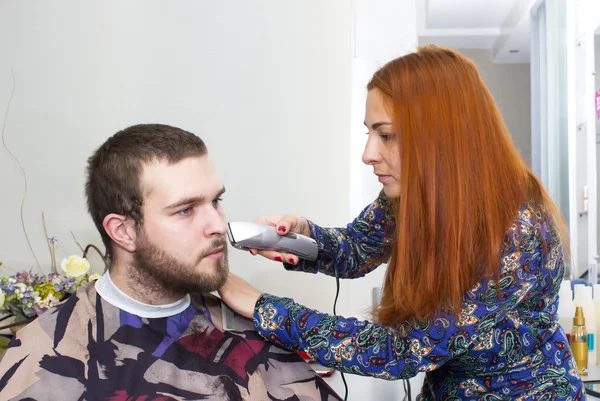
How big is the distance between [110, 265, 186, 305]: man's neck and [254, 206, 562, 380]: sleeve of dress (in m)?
0.38

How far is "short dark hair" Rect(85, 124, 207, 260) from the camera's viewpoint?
1381 millimetres

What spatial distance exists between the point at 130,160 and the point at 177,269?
0.93 ft

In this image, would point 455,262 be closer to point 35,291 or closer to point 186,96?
point 35,291

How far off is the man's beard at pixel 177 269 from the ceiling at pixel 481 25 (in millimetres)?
1296

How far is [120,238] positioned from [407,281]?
70 cm

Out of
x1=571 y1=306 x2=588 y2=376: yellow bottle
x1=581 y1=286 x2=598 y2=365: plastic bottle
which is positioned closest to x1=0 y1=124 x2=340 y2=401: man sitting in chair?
x1=571 y1=306 x2=588 y2=376: yellow bottle

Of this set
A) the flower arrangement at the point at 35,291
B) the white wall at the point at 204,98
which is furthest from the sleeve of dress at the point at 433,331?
the white wall at the point at 204,98

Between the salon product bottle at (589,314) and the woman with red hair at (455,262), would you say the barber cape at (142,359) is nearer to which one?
the woman with red hair at (455,262)

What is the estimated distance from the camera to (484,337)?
3.92ft

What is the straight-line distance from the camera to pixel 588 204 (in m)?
2.29

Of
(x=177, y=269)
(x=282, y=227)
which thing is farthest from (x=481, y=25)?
(x=177, y=269)

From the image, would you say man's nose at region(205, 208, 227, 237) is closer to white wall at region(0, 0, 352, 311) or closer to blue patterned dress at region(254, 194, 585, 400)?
blue patterned dress at region(254, 194, 585, 400)

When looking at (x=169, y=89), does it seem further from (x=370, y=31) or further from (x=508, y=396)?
(x=508, y=396)

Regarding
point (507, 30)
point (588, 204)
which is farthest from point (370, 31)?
point (588, 204)
